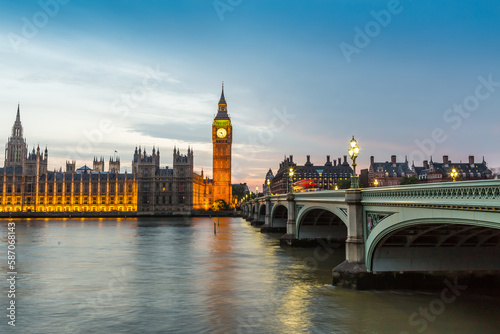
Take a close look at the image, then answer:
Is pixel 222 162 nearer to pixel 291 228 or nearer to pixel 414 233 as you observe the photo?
pixel 291 228

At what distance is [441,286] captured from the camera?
83.9ft

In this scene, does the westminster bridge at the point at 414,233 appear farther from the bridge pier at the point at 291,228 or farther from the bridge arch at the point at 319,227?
the bridge pier at the point at 291,228

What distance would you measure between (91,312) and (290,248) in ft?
101

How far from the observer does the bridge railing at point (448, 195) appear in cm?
1438

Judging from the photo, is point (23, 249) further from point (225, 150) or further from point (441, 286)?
point (225, 150)

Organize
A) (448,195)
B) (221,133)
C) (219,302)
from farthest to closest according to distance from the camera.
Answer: (221,133) → (219,302) → (448,195)

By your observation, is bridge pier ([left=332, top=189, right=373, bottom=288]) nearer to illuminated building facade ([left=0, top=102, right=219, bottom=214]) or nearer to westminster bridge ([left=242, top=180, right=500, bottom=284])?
westminster bridge ([left=242, top=180, right=500, bottom=284])

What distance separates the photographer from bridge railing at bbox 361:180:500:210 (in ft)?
47.2

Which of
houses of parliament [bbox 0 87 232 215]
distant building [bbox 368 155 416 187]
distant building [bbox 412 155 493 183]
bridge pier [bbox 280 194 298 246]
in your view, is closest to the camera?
bridge pier [bbox 280 194 298 246]

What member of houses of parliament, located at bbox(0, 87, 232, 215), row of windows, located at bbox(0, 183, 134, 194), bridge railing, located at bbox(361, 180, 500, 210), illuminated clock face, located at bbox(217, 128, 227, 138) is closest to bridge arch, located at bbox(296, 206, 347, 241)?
bridge railing, located at bbox(361, 180, 500, 210)

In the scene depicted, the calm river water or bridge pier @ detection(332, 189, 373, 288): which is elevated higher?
bridge pier @ detection(332, 189, 373, 288)

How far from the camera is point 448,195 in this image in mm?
16938

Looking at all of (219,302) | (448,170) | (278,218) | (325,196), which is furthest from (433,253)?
(448,170)

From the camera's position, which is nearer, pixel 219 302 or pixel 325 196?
pixel 219 302
